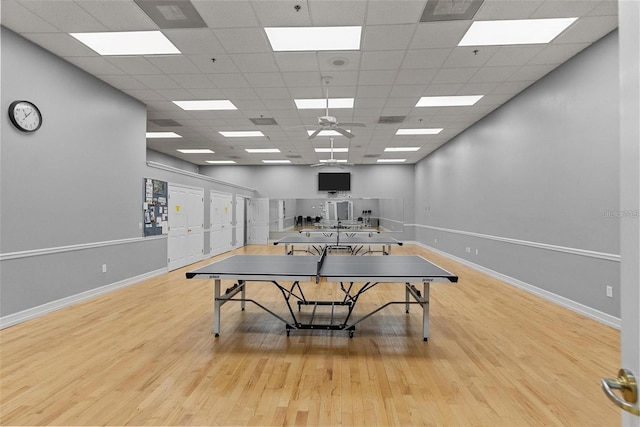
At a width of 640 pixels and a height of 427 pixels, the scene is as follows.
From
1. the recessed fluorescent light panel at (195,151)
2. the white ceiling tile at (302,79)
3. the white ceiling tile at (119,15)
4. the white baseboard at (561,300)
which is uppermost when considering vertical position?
the white ceiling tile at (119,15)

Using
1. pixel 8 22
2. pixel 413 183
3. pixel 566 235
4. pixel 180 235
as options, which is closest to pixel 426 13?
pixel 566 235

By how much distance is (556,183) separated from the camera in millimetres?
4707

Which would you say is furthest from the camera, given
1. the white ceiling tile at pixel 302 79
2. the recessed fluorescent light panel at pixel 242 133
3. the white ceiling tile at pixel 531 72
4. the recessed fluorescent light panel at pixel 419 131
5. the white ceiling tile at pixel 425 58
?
the recessed fluorescent light panel at pixel 242 133

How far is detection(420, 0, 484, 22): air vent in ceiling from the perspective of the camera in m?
3.29

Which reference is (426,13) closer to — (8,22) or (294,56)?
(294,56)

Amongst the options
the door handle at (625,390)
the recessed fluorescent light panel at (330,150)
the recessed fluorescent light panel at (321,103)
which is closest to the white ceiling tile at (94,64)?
the recessed fluorescent light panel at (321,103)

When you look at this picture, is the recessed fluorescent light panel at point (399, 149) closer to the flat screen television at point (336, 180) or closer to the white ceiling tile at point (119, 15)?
the flat screen television at point (336, 180)

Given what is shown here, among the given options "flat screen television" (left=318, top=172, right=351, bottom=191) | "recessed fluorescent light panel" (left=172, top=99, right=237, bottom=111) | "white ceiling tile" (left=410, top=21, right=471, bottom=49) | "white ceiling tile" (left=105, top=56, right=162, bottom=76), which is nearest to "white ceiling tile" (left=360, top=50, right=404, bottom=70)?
"white ceiling tile" (left=410, top=21, right=471, bottom=49)

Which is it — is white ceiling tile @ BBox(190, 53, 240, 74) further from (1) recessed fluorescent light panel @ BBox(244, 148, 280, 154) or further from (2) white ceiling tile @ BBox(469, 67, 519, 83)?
(1) recessed fluorescent light panel @ BBox(244, 148, 280, 154)

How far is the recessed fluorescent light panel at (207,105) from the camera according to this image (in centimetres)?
611

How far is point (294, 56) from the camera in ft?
14.2

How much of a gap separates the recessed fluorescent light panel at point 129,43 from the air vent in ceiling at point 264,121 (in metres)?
2.85

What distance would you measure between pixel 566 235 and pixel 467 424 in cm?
367

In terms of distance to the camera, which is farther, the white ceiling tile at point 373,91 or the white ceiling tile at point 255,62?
the white ceiling tile at point 373,91
